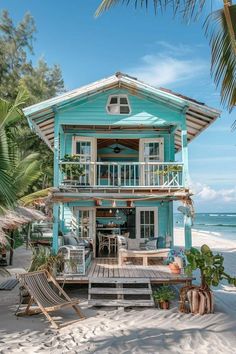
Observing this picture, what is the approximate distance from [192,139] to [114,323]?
10263 mm

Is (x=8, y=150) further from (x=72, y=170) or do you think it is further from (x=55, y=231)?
(x=72, y=170)

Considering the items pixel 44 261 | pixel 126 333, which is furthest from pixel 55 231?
pixel 126 333

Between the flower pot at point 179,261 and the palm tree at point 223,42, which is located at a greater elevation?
the palm tree at point 223,42

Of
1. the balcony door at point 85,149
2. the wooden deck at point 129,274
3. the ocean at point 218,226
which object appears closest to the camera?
the wooden deck at point 129,274

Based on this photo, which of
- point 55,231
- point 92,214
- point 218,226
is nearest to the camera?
point 55,231

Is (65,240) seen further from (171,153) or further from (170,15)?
(170,15)

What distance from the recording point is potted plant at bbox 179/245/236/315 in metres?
8.81

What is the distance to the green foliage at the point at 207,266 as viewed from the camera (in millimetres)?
8953

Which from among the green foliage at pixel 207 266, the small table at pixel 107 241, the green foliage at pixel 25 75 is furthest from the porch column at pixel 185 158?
the green foliage at pixel 25 75

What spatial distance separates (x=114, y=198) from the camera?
40.9 ft

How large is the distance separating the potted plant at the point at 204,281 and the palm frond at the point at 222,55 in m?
Answer: 5.55

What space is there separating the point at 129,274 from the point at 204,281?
244cm

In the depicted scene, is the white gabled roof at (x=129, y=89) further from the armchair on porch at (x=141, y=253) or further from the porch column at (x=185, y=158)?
the armchair on porch at (x=141, y=253)

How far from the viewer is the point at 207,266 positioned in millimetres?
9062
